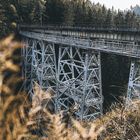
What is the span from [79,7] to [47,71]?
2466 centimetres

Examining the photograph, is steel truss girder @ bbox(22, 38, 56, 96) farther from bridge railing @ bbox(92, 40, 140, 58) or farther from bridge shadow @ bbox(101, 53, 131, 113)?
bridge shadow @ bbox(101, 53, 131, 113)

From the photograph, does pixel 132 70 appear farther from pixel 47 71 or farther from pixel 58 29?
pixel 58 29

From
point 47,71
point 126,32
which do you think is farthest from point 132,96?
point 47,71

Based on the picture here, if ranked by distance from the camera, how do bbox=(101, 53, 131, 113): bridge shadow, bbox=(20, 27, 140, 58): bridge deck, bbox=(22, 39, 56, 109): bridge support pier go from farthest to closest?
bbox=(101, 53, 131, 113): bridge shadow, bbox=(22, 39, 56, 109): bridge support pier, bbox=(20, 27, 140, 58): bridge deck

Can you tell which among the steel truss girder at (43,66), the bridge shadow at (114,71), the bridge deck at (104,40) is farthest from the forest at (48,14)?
the bridge deck at (104,40)

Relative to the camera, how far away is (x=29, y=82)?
43.1 m

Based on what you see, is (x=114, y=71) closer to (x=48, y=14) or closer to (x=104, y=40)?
(x=48, y=14)

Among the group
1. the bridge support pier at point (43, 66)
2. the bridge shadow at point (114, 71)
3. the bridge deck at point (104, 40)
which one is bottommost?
the bridge shadow at point (114, 71)

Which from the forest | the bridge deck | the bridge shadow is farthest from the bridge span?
the forest

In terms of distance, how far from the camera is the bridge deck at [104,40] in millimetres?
22969

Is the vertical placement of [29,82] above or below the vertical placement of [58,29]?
below

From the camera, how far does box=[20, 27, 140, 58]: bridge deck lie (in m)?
23.0

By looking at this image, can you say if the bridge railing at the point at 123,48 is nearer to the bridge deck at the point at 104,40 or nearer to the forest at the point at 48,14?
the bridge deck at the point at 104,40

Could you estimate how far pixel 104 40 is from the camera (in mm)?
30125
